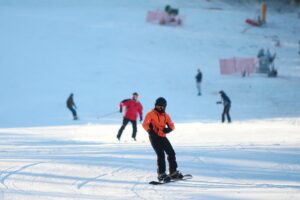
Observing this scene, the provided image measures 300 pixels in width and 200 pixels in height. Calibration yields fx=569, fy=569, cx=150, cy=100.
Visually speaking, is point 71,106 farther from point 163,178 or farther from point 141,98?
point 163,178

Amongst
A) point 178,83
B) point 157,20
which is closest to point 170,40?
point 157,20

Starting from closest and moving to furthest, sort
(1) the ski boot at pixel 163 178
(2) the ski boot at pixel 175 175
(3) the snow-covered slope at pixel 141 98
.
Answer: (1) the ski boot at pixel 163 178 < (2) the ski boot at pixel 175 175 < (3) the snow-covered slope at pixel 141 98

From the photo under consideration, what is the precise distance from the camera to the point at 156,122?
8.05m

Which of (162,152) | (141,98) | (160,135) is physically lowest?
(162,152)

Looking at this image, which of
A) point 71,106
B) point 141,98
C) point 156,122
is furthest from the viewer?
point 141,98

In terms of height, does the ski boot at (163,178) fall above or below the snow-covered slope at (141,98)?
below

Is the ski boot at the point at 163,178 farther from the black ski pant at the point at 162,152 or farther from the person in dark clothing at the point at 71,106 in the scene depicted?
the person in dark clothing at the point at 71,106

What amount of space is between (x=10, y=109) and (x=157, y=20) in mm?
20185

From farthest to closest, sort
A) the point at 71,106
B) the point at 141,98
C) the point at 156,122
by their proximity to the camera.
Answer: the point at 141,98 < the point at 71,106 < the point at 156,122

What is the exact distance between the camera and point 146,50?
34562mm

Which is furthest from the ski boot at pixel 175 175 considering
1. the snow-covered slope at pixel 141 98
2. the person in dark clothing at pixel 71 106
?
the person in dark clothing at pixel 71 106

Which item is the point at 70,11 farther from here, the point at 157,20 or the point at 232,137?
the point at 232,137

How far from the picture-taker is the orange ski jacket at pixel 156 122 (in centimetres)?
803

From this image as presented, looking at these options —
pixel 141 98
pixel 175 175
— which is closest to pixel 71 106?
pixel 141 98
